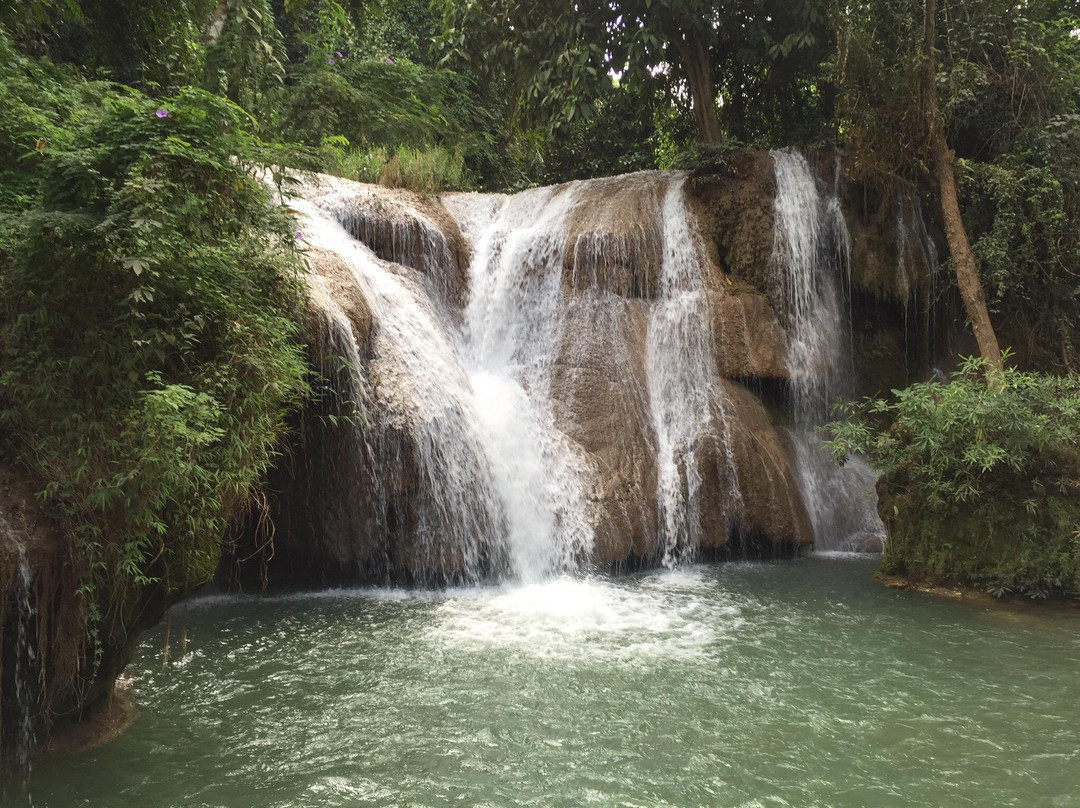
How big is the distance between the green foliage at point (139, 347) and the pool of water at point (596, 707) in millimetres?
995

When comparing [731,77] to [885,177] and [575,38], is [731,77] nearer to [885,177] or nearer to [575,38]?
[575,38]

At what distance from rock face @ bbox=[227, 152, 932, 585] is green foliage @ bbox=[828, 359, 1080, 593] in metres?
1.88

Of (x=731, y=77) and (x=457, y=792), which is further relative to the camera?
(x=731, y=77)

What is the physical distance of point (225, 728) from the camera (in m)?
4.71

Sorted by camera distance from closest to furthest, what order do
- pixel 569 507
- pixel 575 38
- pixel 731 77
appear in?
1. pixel 569 507
2. pixel 575 38
3. pixel 731 77

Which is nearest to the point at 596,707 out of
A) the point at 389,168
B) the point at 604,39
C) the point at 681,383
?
the point at 681,383

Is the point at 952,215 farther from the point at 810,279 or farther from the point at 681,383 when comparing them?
the point at 681,383

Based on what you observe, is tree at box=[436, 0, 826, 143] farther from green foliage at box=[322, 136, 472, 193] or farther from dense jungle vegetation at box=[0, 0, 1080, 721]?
green foliage at box=[322, 136, 472, 193]

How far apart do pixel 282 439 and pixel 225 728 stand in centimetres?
297

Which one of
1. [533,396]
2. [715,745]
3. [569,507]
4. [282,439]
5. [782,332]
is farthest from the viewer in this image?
[782,332]

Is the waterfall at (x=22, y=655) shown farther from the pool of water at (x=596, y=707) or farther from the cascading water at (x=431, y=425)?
the cascading water at (x=431, y=425)

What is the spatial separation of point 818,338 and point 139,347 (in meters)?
9.01

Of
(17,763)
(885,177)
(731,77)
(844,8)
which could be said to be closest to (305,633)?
(17,763)

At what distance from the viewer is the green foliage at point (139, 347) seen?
13.6 feet
